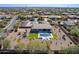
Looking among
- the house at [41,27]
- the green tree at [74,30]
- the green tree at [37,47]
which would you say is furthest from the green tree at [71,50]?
the house at [41,27]

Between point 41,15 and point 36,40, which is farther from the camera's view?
point 41,15

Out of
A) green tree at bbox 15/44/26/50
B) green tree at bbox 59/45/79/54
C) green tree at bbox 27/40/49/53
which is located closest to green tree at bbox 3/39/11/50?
green tree at bbox 15/44/26/50

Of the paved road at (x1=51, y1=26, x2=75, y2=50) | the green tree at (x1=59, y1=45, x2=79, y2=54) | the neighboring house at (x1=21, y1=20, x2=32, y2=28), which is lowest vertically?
the green tree at (x1=59, y1=45, x2=79, y2=54)

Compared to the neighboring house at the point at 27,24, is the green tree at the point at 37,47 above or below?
below

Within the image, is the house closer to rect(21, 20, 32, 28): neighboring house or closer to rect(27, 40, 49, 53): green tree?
rect(21, 20, 32, 28): neighboring house

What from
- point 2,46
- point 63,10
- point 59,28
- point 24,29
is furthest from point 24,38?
point 63,10

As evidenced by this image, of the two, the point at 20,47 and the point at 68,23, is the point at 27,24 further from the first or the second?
the point at 68,23

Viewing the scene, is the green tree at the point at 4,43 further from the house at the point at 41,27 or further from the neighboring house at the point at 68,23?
Result: the neighboring house at the point at 68,23
